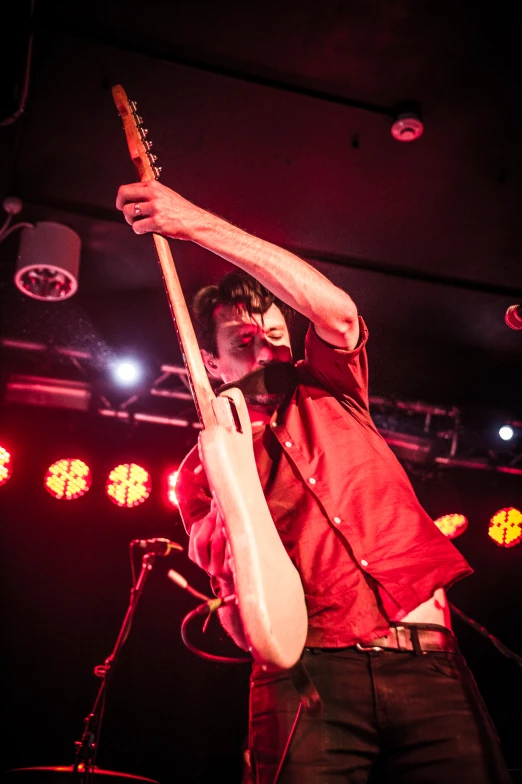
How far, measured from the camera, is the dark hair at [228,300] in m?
2.62

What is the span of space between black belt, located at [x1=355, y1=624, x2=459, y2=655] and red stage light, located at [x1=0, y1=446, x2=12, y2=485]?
175 inches

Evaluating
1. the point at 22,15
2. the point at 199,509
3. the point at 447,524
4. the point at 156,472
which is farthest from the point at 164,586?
the point at 22,15

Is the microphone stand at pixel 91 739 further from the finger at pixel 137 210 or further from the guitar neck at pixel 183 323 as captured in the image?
the finger at pixel 137 210

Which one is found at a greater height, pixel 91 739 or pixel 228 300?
pixel 228 300

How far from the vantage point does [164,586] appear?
5918 millimetres

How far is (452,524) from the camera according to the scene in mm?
5969

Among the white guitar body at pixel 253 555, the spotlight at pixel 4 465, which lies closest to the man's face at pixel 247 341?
the white guitar body at pixel 253 555

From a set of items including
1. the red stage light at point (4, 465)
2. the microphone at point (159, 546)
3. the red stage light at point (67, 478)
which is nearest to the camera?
the microphone at point (159, 546)

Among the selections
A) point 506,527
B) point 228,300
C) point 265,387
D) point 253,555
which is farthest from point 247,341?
point 506,527

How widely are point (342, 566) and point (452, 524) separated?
15.6 ft

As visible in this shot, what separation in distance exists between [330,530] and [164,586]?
465cm

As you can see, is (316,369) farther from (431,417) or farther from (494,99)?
(431,417)

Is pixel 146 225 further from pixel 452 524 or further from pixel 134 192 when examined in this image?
pixel 452 524

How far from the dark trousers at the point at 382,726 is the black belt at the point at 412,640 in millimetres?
18
